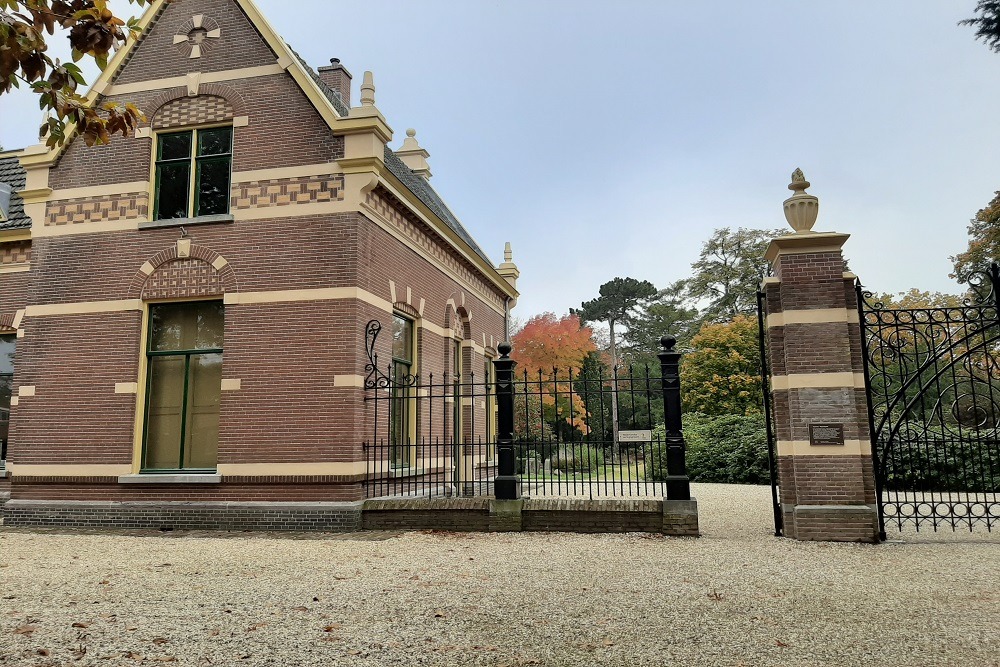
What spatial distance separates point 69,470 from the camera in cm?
1110

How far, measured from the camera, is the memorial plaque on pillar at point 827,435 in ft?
28.3

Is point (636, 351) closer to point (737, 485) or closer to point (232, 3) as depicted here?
point (737, 485)

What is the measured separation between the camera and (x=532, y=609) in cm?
543

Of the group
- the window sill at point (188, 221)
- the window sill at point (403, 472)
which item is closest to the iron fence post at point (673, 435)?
the window sill at point (403, 472)

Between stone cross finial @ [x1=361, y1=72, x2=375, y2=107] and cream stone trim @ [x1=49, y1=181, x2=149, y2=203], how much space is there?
13.0 ft

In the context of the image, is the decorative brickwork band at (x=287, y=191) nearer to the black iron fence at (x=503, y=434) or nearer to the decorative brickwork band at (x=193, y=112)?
the decorative brickwork band at (x=193, y=112)

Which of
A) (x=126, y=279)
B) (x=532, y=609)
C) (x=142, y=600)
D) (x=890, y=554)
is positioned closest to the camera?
(x=532, y=609)

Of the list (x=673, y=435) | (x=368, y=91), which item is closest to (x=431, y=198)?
(x=368, y=91)

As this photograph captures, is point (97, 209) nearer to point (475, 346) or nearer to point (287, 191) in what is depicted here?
point (287, 191)

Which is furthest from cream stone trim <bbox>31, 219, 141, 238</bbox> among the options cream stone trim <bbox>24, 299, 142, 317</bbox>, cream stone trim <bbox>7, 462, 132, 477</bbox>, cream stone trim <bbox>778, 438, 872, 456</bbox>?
cream stone trim <bbox>778, 438, 872, 456</bbox>

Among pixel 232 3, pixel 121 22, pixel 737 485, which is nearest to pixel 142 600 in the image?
pixel 121 22

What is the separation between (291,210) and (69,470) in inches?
219

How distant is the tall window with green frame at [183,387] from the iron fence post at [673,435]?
6.97 metres

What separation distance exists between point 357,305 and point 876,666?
8130mm
